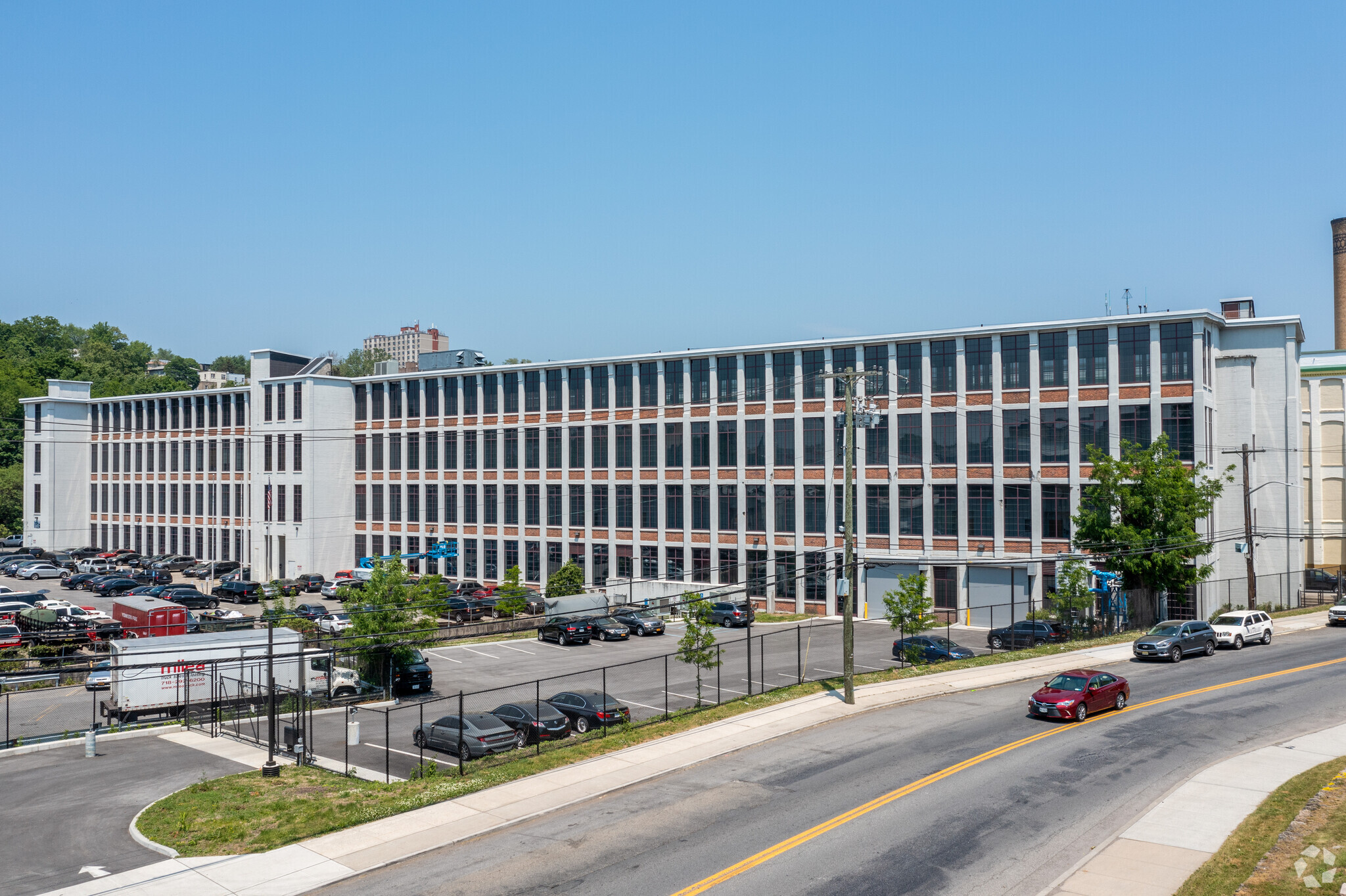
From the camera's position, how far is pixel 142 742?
31828 mm

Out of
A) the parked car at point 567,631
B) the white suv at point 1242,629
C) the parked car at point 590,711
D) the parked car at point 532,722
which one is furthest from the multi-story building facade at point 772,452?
the parked car at point 532,722

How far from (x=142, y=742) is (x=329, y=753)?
272 inches

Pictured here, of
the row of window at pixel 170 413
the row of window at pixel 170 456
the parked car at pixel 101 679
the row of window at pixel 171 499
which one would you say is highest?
the row of window at pixel 170 413

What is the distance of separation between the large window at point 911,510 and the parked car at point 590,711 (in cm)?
3573

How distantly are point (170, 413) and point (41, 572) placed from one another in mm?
20679

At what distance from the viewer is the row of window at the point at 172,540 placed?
297 ft

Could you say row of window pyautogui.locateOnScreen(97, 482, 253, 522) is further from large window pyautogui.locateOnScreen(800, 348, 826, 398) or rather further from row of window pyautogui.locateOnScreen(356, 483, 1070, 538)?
large window pyautogui.locateOnScreen(800, 348, 826, 398)

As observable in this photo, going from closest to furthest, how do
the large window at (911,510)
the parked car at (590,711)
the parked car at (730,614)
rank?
1. the parked car at (590,711)
2. the parked car at (730,614)
3. the large window at (911,510)

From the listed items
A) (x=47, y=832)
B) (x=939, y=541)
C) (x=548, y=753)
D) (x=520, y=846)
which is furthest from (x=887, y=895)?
(x=939, y=541)

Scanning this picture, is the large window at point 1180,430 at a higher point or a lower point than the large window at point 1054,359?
lower

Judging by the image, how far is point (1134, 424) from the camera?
5731 cm

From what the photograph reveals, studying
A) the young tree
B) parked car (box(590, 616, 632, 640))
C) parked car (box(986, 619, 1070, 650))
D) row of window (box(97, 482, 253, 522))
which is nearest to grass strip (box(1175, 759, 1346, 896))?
the young tree

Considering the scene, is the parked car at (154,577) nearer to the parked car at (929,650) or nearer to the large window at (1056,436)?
the parked car at (929,650)

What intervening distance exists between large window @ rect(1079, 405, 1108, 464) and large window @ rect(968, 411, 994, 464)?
527 cm
